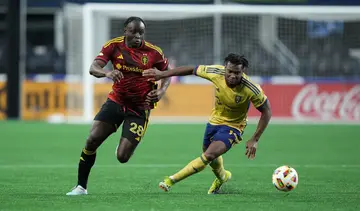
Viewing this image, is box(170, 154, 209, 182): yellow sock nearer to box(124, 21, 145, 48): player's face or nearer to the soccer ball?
the soccer ball

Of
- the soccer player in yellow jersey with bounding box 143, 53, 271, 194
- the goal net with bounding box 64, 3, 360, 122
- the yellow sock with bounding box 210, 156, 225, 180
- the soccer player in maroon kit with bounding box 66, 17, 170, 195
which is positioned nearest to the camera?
the soccer player in yellow jersey with bounding box 143, 53, 271, 194

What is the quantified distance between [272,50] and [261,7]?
172 cm

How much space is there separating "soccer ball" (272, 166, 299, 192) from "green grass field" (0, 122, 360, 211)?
0.40 feet

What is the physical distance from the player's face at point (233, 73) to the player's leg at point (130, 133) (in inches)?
47.3

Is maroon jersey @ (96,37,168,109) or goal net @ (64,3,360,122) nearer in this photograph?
maroon jersey @ (96,37,168,109)

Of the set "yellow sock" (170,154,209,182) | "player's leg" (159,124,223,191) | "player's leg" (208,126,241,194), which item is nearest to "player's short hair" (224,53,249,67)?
"player's leg" (208,126,241,194)

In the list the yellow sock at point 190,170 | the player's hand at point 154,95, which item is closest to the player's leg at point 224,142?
the yellow sock at point 190,170

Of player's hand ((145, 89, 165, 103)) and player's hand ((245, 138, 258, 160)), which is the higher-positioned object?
player's hand ((145, 89, 165, 103))

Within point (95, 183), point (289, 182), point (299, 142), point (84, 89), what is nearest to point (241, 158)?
point (299, 142)

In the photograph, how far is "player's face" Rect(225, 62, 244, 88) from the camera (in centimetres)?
1068

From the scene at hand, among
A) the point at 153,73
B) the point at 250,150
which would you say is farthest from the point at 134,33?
the point at 250,150

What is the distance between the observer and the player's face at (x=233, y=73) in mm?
10680

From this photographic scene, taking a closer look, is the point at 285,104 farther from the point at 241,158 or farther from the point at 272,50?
the point at 241,158

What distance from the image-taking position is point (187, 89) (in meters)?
28.2
